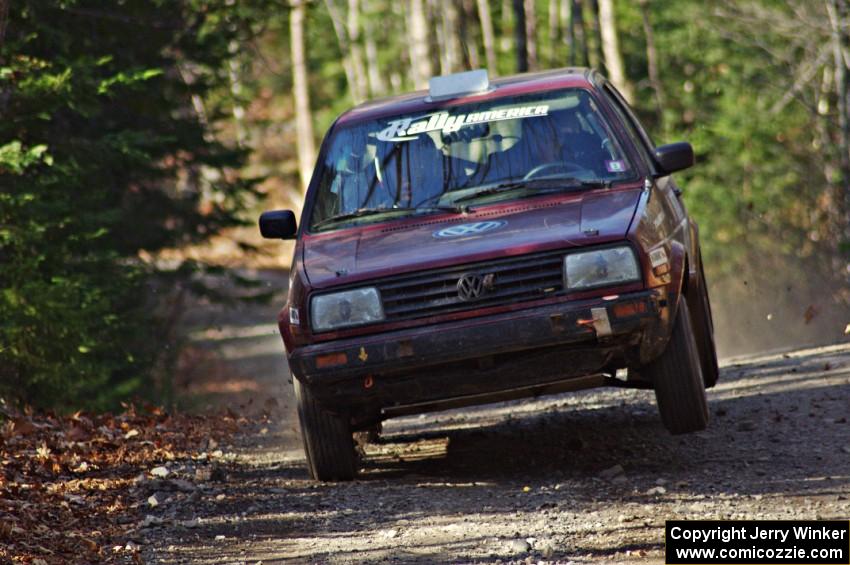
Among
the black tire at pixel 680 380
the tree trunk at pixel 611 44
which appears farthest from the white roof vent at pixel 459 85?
the tree trunk at pixel 611 44

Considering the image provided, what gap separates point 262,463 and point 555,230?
2.91 meters

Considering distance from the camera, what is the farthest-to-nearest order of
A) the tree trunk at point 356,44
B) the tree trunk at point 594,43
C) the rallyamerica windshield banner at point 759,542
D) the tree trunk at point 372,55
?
the tree trunk at point 372,55, the tree trunk at point 356,44, the tree trunk at point 594,43, the rallyamerica windshield banner at point 759,542

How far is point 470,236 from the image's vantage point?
22.4 feet

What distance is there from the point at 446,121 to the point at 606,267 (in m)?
1.78

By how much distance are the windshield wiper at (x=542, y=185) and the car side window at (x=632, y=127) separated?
19.8 inches

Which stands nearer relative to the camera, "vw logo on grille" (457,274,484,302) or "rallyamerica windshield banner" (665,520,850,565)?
"rallyamerica windshield banner" (665,520,850,565)

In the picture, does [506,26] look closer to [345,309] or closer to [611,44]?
[611,44]

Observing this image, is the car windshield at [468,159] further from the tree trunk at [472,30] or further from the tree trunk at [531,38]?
the tree trunk at [472,30]

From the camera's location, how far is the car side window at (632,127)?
776cm

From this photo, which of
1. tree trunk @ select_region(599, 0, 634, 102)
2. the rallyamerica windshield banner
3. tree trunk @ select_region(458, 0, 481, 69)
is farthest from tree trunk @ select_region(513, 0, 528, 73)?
tree trunk @ select_region(458, 0, 481, 69)

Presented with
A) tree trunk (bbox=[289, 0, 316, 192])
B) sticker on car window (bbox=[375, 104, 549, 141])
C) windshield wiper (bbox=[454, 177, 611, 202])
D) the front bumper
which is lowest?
tree trunk (bbox=[289, 0, 316, 192])

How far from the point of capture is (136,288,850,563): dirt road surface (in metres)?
5.81

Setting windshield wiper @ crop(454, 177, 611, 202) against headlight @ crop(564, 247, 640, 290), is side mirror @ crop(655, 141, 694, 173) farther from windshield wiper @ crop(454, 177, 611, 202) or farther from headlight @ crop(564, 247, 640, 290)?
headlight @ crop(564, 247, 640, 290)

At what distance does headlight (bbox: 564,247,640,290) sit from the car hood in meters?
0.07
